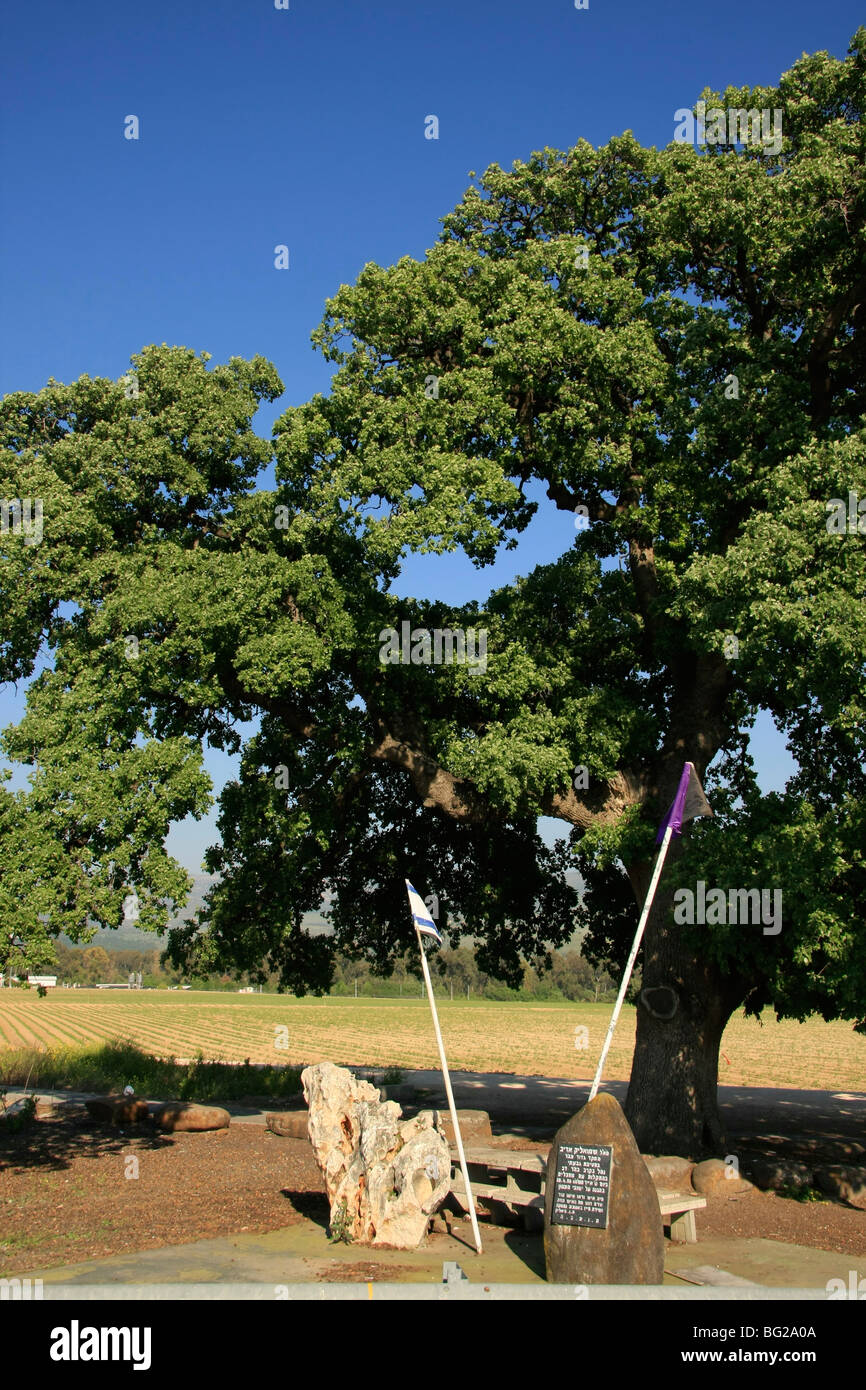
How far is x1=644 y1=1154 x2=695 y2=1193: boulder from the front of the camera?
11.4 meters

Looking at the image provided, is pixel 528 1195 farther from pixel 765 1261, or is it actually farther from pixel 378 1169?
pixel 765 1261

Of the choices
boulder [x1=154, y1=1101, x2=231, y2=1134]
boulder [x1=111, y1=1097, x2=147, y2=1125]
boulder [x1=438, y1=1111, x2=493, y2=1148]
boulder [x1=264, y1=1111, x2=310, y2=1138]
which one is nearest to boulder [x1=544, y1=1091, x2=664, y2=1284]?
boulder [x1=438, y1=1111, x2=493, y2=1148]

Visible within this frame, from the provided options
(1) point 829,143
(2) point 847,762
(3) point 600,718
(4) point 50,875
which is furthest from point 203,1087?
(1) point 829,143

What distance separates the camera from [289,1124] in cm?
1614

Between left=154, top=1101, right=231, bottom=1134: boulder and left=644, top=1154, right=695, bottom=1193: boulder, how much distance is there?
800cm

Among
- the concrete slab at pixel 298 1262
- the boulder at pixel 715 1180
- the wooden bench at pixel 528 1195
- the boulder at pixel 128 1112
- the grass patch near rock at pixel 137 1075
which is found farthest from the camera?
the grass patch near rock at pixel 137 1075

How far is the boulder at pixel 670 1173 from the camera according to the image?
11.4 meters

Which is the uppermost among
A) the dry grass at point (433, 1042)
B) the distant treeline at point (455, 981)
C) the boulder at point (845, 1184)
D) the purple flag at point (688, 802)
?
the purple flag at point (688, 802)

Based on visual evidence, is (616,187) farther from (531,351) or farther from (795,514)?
(795,514)

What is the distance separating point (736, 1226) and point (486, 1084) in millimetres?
16517

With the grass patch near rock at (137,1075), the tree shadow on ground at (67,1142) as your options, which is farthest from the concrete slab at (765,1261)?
the grass patch near rock at (137,1075)

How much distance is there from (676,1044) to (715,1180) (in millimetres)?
2458

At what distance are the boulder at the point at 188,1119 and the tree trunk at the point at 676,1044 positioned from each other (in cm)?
694

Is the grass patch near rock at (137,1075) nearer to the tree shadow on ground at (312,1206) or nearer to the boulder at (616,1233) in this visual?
Answer: the tree shadow on ground at (312,1206)
